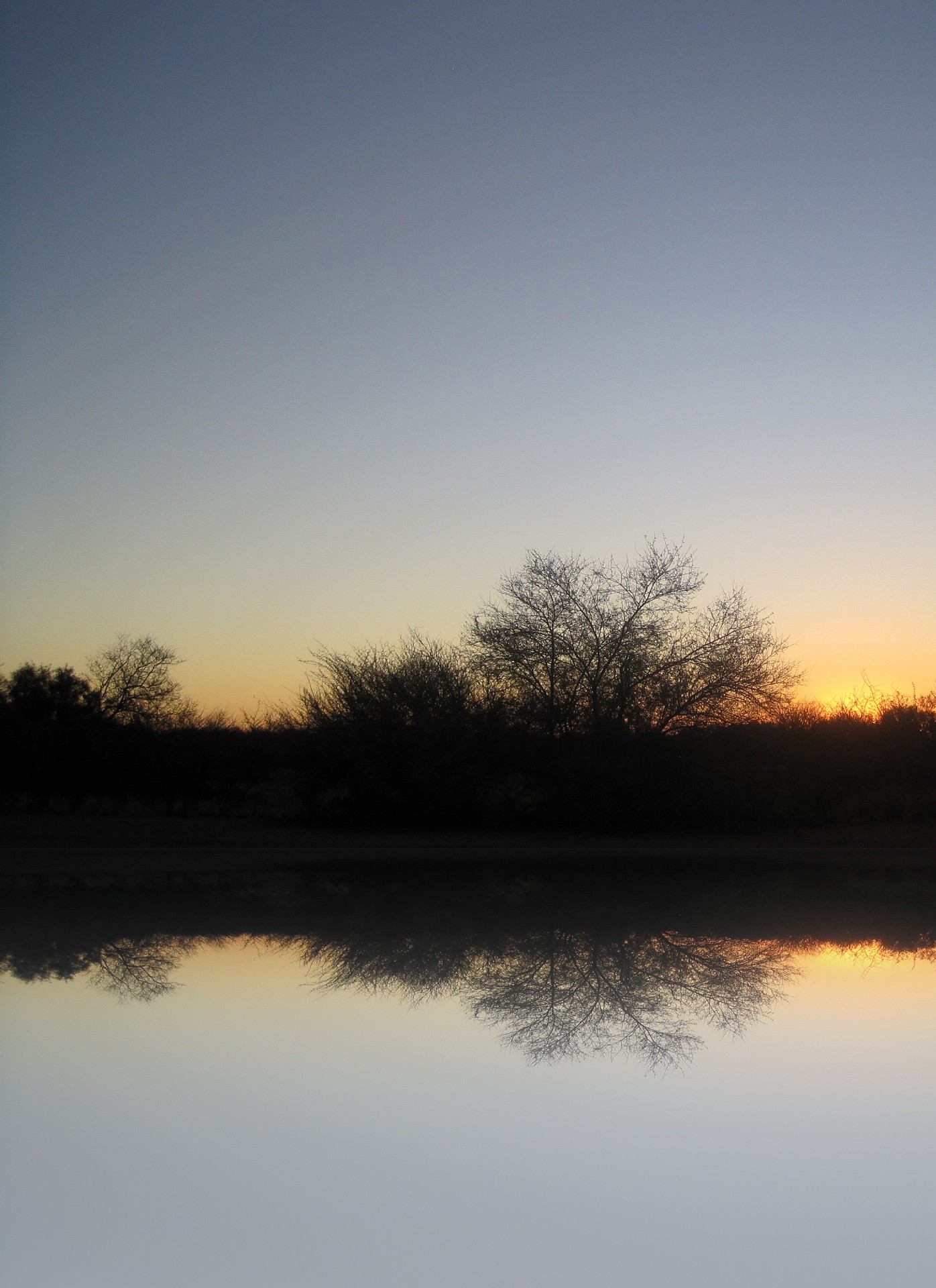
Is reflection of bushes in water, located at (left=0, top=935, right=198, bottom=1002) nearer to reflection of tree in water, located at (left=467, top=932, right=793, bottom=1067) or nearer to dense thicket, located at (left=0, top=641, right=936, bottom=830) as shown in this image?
reflection of tree in water, located at (left=467, top=932, right=793, bottom=1067)

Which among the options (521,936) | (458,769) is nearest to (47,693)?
(458,769)

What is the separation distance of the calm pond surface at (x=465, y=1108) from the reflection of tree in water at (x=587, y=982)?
4cm

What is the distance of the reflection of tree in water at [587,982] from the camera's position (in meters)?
7.47

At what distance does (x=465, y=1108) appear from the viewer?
5.72 metres

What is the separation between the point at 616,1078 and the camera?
639cm

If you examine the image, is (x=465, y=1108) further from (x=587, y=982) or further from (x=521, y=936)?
(x=521, y=936)

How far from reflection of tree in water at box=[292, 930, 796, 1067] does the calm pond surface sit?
44 mm

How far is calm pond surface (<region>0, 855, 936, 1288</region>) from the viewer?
3.99m

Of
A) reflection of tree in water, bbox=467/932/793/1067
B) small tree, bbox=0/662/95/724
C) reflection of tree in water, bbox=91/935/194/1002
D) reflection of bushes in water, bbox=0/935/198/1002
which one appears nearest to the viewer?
reflection of tree in water, bbox=467/932/793/1067

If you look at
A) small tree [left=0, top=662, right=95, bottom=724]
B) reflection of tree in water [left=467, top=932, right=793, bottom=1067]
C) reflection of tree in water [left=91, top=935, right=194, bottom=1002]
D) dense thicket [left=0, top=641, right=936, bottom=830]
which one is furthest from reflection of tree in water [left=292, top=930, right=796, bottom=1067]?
small tree [left=0, top=662, right=95, bottom=724]

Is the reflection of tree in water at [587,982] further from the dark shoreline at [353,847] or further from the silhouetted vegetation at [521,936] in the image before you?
the dark shoreline at [353,847]

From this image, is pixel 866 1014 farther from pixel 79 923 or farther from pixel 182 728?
pixel 182 728

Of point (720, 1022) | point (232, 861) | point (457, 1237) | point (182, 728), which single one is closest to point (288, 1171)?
point (457, 1237)

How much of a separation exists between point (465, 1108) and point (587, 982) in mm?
3644
